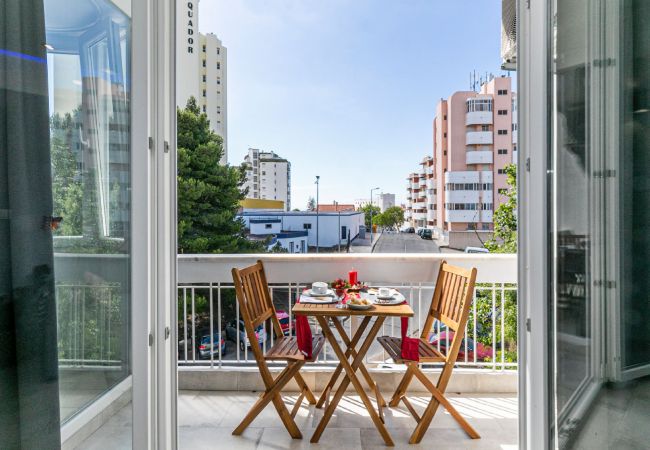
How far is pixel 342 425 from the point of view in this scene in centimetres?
243

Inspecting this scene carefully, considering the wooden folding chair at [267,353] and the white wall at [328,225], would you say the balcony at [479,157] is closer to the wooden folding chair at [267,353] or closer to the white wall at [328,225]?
the white wall at [328,225]

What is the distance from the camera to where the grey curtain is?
0.86 m

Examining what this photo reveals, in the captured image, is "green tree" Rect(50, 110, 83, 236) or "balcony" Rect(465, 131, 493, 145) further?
"balcony" Rect(465, 131, 493, 145)

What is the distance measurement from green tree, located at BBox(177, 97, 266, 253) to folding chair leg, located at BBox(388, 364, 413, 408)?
28.0 ft

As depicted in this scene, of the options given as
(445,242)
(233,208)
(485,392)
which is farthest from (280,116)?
(485,392)

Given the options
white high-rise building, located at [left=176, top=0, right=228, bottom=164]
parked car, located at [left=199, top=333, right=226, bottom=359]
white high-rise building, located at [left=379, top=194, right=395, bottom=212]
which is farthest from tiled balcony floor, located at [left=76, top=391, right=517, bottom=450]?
white high-rise building, located at [left=176, top=0, right=228, bottom=164]

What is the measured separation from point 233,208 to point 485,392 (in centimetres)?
942

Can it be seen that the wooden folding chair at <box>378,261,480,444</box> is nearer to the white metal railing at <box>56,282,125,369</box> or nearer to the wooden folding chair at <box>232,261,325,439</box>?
the wooden folding chair at <box>232,261,325,439</box>

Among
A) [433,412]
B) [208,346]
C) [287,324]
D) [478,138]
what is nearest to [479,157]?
[478,138]

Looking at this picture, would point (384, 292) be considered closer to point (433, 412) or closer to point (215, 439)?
point (433, 412)

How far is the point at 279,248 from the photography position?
34.6 feet

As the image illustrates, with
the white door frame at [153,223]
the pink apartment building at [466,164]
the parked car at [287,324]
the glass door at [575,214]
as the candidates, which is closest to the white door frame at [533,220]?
the glass door at [575,214]

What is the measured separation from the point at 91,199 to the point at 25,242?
230 millimetres

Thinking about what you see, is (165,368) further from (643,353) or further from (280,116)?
(280,116)
